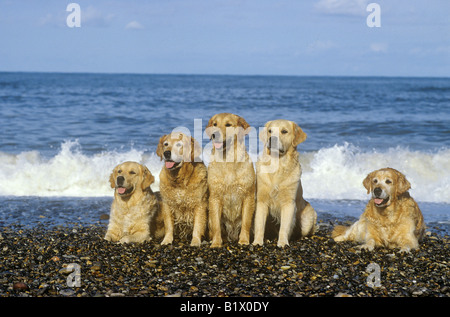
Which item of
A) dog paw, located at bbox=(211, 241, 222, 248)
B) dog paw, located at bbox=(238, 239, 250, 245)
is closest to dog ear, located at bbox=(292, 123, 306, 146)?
dog paw, located at bbox=(238, 239, 250, 245)

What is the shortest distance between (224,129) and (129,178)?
138 cm

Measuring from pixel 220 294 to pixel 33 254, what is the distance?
8.11 ft

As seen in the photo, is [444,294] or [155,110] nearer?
[444,294]

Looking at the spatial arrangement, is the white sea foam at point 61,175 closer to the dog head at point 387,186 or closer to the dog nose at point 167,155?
the dog nose at point 167,155

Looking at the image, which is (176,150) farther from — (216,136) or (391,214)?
(391,214)

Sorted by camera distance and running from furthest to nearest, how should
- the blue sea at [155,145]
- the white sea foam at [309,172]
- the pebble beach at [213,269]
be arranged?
the white sea foam at [309,172]
the blue sea at [155,145]
the pebble beach at [213,269]

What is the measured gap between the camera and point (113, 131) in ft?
59.1

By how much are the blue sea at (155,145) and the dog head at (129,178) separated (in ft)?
6.09

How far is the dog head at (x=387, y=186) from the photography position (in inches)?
257

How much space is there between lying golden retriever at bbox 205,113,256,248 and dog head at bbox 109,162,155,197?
2.83 feet

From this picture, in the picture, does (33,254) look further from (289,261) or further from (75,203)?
(75,203)

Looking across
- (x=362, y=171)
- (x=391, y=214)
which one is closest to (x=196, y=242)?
(x=391, y=214)

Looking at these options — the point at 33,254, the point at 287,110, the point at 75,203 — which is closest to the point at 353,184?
the point at 75,203

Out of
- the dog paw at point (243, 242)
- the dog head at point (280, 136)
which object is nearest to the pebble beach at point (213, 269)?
the dog paw at point (243, 242)
